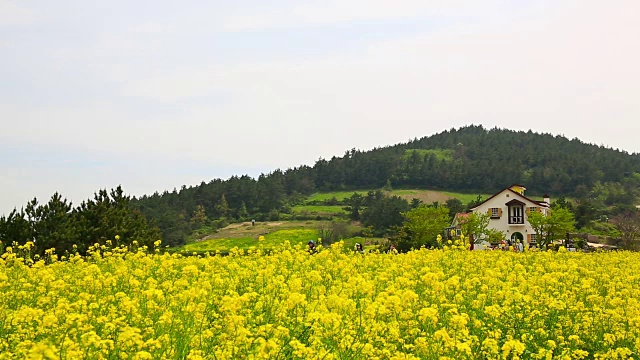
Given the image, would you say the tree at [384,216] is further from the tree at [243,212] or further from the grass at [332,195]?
the grass at [332,195]

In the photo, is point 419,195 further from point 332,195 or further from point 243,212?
point 243,212

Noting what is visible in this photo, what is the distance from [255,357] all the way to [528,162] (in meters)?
147

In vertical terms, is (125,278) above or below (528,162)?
below

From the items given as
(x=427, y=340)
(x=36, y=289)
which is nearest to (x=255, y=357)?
(x=427, y=340)

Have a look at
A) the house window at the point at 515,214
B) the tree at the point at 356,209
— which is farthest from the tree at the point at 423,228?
the tree at the point at 356,209

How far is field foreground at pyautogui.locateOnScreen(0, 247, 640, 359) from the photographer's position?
6.64 m

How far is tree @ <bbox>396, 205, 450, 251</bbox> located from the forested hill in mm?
54251

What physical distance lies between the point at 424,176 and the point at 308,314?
→ 133679mm

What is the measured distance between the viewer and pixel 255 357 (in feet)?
20.0

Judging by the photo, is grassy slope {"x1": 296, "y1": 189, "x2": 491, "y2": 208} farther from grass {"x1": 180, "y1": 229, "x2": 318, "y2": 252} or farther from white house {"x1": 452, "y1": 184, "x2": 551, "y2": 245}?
white house {"x1": 452, "y1": 184, "x2": 551, "y2": 245}

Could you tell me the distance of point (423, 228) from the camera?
50.4m

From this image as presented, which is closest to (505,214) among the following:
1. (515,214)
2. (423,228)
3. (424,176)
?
(515,214)

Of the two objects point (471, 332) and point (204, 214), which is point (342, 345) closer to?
point (471, 332)

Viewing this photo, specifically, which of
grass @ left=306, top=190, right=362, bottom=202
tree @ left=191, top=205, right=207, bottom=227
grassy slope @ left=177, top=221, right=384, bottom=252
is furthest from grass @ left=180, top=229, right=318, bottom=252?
grass @ left=306, top=190, right=362, bottom=202
